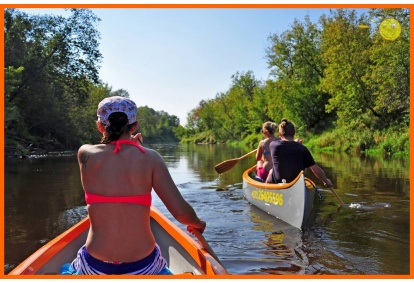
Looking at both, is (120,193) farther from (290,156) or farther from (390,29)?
(390,29)

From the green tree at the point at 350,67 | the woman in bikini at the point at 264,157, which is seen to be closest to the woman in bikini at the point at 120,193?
the woman in bikini at the point at 264,157

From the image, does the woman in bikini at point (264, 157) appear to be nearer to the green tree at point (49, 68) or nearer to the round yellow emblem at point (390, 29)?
the round yellow emblem at point (390, 29)

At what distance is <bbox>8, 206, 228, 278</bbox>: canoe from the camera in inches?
120

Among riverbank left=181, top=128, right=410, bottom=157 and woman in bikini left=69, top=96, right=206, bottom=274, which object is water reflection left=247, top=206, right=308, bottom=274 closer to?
woman in bikini left=69, top=96, right=206, bottom=274

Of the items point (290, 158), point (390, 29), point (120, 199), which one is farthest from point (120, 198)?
point (390, 29)

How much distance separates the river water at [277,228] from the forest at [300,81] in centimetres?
1322

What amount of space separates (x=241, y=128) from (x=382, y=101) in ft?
120

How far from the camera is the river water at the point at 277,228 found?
15.4 ft

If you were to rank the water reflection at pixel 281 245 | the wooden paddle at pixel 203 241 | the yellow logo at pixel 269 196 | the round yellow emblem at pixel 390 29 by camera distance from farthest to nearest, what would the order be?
the round yellow emblem at pixel 390 29, the yellow logo at pixel 269 196, the water reflection at pixel 281 245, the wooden paddle at pixel 203 241

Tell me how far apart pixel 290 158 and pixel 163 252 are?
318cm

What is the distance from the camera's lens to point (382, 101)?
23500mm

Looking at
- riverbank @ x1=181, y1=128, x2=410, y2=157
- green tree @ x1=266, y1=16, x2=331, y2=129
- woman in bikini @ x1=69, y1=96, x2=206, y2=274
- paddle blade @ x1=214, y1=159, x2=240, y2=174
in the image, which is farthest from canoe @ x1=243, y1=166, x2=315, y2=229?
green tree @ x1=266, y1=16, x2=331, y2=129

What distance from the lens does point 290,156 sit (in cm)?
653

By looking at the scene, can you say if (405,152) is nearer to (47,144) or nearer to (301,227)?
(301,227)
